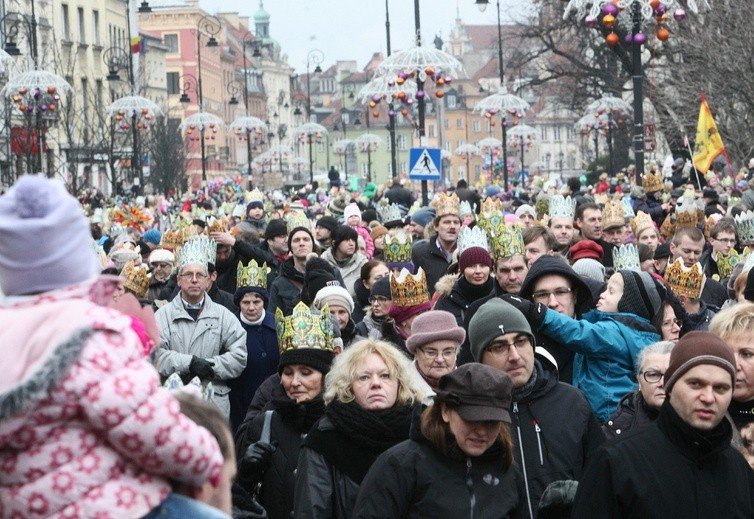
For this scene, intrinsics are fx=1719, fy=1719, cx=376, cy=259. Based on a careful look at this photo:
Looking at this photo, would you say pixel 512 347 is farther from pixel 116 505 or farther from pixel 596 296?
pixel 116 505

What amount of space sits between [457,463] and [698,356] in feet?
2.91

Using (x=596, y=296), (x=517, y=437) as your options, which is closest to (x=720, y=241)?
(x=596, y=296)

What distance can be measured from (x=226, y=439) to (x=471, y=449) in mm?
1809

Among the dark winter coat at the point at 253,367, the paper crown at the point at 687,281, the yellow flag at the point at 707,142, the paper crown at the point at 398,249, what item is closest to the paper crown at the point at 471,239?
the paper crown at the point at 398,249

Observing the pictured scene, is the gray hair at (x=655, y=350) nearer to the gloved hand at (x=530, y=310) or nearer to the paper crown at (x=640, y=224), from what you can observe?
the gloved hand at (x=530, y=310)

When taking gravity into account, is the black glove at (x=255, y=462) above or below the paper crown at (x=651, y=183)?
below

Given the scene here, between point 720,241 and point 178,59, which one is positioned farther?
point 178,59

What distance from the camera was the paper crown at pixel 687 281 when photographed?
10.0m

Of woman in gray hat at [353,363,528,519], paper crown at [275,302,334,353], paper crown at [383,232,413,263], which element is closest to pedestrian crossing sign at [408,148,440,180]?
paper crown at [383,232,413,263]

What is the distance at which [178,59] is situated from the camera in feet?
401

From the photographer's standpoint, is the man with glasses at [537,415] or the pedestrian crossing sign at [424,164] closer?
the man with glasses at [537,415]

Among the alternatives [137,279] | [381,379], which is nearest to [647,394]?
[381,379]

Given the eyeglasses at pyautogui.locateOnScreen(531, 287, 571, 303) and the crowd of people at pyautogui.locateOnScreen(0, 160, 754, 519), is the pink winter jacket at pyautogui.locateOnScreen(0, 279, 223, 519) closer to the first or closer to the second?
the crowd of people at pyautogui.locateOnScreen(0, 160, 754, 519)

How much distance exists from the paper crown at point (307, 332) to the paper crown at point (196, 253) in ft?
9.64
